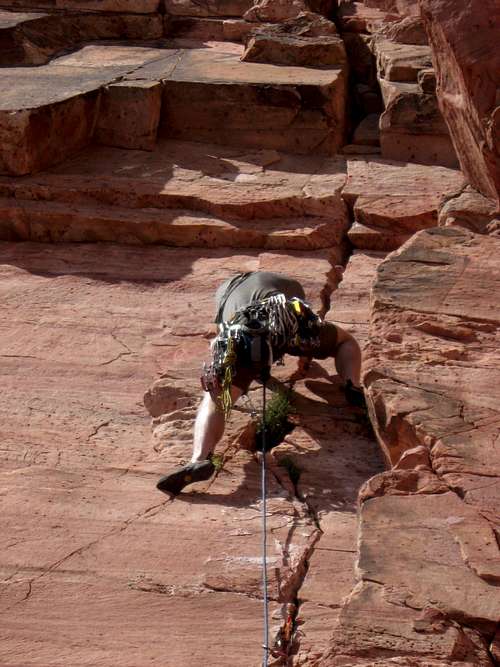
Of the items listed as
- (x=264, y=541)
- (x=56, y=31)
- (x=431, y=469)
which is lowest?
(x=264, y=541)

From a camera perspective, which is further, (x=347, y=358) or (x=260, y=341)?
(x=347, y=358)

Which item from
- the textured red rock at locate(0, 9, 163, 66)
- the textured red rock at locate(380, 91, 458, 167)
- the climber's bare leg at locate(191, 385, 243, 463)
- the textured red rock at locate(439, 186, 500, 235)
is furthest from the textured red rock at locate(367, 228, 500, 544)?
the textured red rock at locate(0, 9, 163, 66)

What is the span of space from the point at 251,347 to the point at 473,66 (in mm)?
2096

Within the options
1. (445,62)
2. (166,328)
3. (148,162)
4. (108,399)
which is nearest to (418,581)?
(108,399)

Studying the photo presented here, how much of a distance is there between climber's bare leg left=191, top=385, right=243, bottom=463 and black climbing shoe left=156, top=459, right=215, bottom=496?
115mm

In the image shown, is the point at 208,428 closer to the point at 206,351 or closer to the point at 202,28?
the point at 206,351

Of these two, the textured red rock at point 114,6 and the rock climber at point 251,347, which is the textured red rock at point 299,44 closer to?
the textured red rock at point 114,6

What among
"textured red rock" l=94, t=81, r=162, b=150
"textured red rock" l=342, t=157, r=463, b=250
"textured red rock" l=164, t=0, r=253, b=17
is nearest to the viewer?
"textured red rock" l=342, t=157, r=463, b=250

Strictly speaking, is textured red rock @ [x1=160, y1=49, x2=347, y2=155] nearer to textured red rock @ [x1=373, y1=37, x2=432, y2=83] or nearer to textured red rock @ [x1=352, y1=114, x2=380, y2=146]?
textured red rock @ [x1=352, y1=114, x2=380, y2=146]

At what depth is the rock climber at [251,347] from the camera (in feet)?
16.9

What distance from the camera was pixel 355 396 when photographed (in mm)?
5645

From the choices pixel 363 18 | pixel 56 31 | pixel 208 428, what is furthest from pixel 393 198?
pixel 56 31

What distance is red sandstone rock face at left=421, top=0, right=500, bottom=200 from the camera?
6.05m

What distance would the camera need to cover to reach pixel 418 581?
377 centimetres
